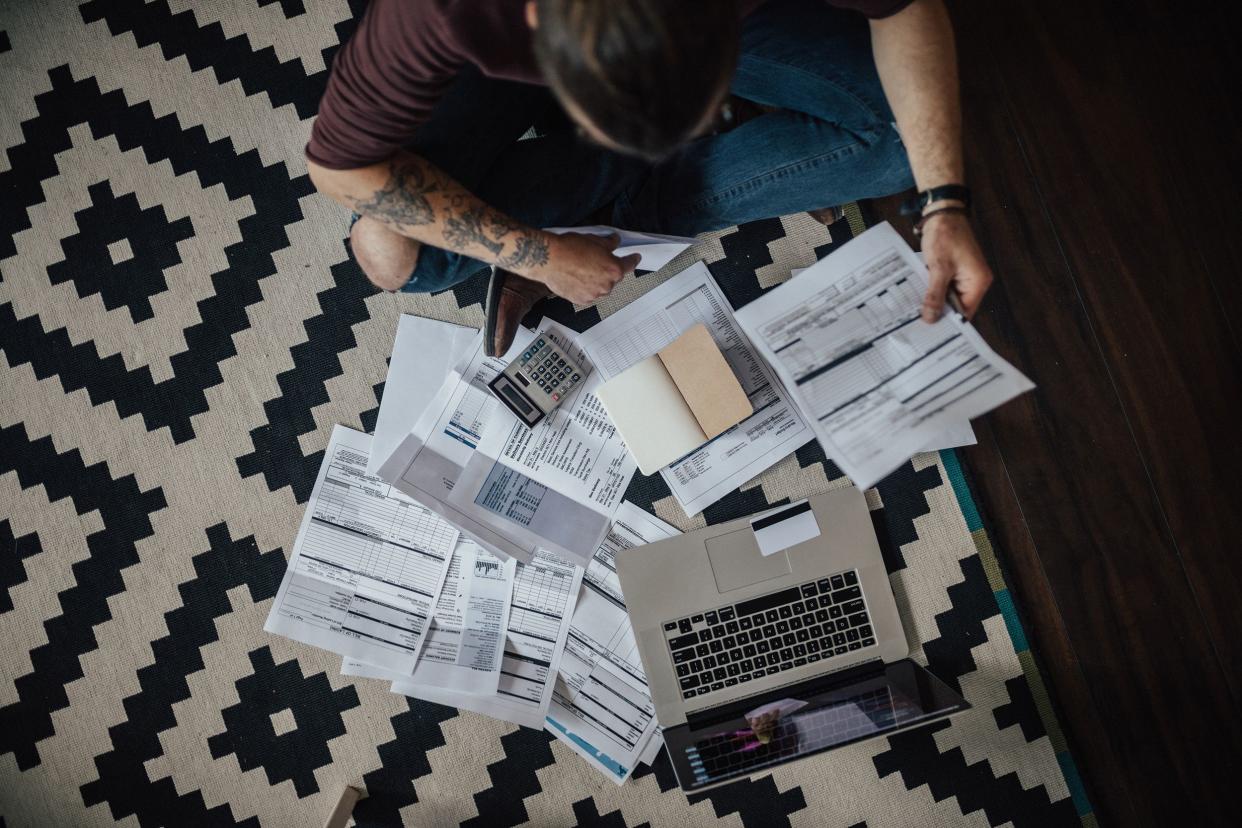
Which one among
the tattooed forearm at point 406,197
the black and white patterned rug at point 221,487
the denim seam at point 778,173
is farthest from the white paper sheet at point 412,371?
the denim seam at point 778,173

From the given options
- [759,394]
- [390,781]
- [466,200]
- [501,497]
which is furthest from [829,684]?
[466,200]

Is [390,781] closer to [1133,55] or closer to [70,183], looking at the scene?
[70,183]

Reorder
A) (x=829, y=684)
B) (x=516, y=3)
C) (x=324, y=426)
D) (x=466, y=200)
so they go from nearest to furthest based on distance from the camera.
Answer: (x=516, y=3), (x=466, y=200), (x=829, y=684), (x=324, y=426)

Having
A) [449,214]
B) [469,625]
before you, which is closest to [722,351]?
[449,214]

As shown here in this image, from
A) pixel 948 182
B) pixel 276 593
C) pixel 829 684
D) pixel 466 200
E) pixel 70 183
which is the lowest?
pixel 829 684

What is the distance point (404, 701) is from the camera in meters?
1.28

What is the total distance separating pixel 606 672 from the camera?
4.12 feet

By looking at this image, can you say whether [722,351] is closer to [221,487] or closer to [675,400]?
[675,400]

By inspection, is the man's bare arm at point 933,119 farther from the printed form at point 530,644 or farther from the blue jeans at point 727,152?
the printed form at point 530,644

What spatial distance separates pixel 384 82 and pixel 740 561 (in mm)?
810

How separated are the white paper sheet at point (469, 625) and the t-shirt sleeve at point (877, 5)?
894mm

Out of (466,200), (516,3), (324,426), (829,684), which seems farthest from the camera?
(324,426)

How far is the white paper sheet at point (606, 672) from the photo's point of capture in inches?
49.4

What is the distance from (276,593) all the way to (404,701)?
270mm
